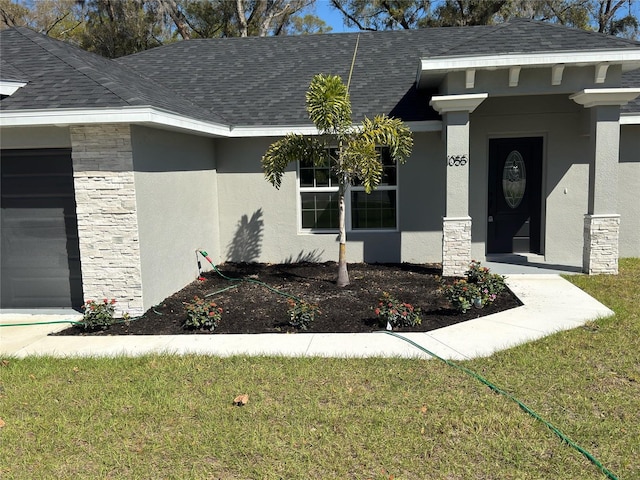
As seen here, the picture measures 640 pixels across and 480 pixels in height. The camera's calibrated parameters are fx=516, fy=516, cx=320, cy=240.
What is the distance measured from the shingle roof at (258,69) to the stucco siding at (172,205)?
625 millimetres

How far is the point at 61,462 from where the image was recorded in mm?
3697

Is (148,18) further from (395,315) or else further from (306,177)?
(395,315)

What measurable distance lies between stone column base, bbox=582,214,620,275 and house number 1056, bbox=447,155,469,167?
2.40m

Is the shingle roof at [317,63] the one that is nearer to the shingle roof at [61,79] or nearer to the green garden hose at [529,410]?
the shingle roof at [61,79]

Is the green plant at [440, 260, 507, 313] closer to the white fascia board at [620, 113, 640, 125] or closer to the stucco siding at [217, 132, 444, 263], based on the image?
the stucco siding at [217, 132, 444, 263]

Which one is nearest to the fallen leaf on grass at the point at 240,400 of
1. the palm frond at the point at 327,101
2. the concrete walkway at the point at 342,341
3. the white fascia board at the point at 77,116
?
the concrete walkway at the point at 342,341

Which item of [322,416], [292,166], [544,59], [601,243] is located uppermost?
[544,59]

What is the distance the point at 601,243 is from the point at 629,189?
2397mm

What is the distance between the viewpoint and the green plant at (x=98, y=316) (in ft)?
22.1

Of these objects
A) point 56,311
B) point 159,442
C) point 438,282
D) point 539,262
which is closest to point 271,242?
point 438,282

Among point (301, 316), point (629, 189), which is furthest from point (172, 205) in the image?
point (629, 189)

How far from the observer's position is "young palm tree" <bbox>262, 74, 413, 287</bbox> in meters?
7.75

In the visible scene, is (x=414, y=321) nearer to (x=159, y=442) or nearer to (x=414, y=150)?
(x=159, y=442)

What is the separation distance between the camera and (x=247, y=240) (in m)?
10.9
